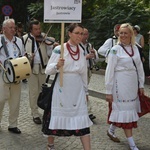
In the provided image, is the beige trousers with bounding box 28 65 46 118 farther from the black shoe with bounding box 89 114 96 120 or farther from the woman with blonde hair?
the woman with blonde hair

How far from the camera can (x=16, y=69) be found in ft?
19.0

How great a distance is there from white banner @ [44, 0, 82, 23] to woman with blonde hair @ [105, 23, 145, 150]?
0.82m

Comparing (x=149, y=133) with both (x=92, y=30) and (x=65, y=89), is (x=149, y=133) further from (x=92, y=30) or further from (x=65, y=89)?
(x=92, y=30)

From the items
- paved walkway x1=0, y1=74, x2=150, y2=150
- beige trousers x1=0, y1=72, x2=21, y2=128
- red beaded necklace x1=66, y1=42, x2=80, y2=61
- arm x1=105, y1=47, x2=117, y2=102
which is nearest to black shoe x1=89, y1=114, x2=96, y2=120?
paved walkway x1=0, y1=74, x2=150, y2=150

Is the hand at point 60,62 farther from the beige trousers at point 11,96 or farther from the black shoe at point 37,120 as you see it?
the black shoe at point 37,120

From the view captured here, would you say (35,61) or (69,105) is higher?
(35,61)

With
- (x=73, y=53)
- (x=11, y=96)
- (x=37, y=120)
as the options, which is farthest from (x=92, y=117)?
(x=73, y=53)

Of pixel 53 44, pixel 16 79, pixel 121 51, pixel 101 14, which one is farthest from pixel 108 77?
pixel 101 14

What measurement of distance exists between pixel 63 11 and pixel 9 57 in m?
1.68

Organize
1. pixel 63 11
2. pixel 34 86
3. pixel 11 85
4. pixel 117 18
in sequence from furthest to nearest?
pixel 117 18 → pixel 34 86 → pixel 11 85 → pixel 63 11

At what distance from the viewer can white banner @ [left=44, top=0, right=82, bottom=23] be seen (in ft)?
15.3

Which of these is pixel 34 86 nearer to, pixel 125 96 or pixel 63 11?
pixel 125 96

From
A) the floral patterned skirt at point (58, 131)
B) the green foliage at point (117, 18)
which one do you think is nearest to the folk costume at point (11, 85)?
the floral patterned skirt at point (58, 131)

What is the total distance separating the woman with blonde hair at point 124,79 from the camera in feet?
17.1
